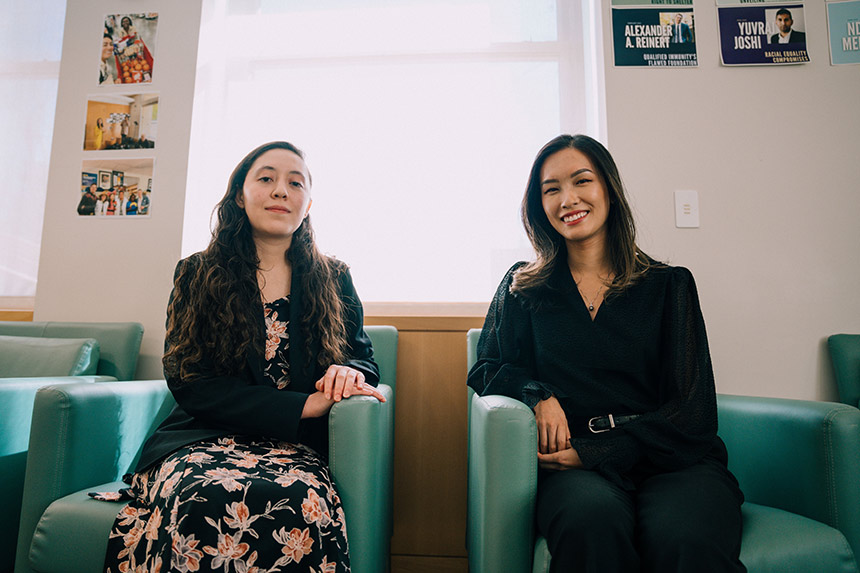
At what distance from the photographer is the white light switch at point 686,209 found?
173cm

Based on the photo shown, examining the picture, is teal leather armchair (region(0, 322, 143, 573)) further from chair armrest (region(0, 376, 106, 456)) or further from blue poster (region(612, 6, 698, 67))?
blue poster (region(612, 6, 698, 67))

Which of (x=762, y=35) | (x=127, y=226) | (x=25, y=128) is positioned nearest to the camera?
(x=762, y=35)

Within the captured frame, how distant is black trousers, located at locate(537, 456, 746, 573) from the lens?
785mm

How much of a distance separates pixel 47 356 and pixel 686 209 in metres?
2.26

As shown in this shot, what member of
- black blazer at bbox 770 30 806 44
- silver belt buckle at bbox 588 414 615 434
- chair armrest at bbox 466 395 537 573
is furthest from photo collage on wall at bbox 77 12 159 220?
black blazer at bbox 770 30 806 44

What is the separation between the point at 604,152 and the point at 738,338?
92 centimetres

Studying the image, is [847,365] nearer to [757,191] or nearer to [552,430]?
[757,191]

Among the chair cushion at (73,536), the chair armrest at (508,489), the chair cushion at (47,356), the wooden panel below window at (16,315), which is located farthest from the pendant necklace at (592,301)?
the wooden panel below window at (16,315)

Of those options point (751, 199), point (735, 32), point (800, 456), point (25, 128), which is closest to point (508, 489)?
point (800, 456)

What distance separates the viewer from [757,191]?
68.2 inches

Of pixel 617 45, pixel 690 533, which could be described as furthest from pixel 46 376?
pixel 617 45

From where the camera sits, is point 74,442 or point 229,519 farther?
point 74,442

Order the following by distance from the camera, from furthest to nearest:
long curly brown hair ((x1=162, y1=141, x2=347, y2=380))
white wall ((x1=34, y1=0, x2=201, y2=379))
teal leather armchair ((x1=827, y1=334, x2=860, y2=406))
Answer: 1. white wall ((x1=34, y1=0, x2=201, y2=379))
2. teal leather armchair ((x1=827, y1=334, x2=860, y2=406))
3. long curly brown hair ((x1=162, y1=141, x2=347, y2=380))

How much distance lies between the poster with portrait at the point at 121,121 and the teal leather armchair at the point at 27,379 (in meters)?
0.77
